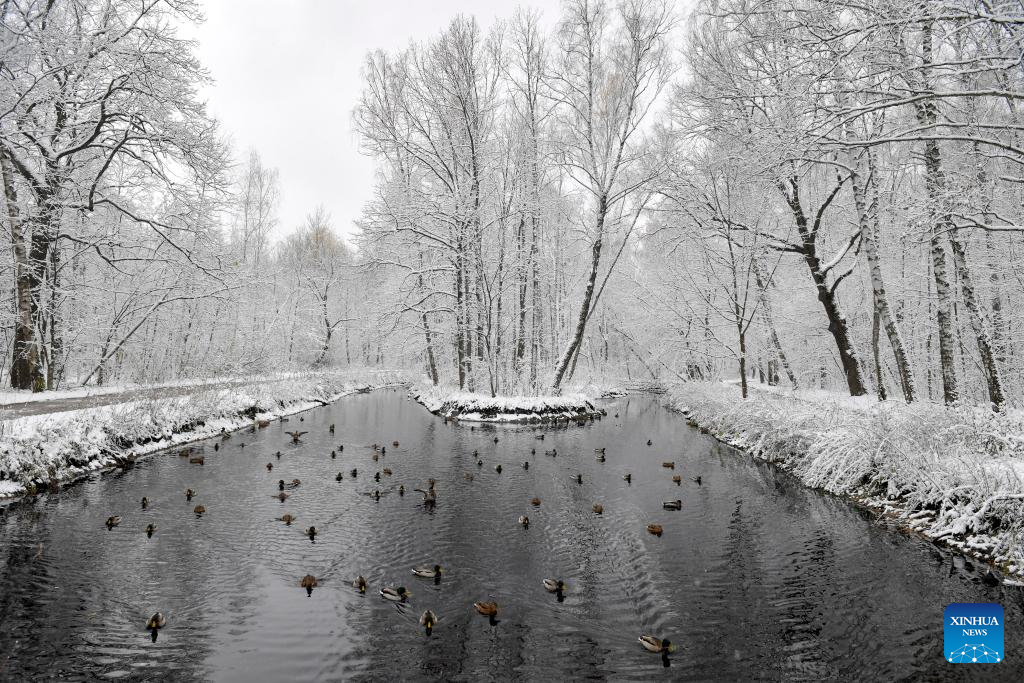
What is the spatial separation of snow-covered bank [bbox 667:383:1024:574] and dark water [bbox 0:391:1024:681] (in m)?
0.44

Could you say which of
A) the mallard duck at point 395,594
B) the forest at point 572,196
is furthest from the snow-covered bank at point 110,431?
the mallard duck at point 395,594

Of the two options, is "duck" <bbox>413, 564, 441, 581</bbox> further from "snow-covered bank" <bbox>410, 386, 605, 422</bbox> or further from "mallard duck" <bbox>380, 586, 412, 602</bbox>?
"snow-covered bank" <bbox>410, 386, 605, 422</bbox>

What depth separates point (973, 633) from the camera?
185 inches

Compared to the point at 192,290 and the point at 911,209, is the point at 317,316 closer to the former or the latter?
the point at 192,290

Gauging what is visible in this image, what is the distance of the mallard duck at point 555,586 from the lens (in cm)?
542

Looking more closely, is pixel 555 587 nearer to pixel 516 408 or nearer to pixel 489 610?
pixel 489 610

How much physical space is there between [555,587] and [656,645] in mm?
1329

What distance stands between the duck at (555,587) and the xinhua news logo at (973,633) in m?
3.40

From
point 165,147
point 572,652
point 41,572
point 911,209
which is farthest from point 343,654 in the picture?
point 165,147

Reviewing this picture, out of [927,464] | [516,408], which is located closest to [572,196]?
[516,408]

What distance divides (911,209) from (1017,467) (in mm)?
4321

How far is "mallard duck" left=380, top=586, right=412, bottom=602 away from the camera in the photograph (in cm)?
518

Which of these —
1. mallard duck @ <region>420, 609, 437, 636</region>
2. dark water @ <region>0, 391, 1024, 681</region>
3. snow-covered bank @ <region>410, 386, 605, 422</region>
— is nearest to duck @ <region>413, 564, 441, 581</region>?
dark water @ <region>0, 391, 1024, 681</region>

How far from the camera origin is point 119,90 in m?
14.1
